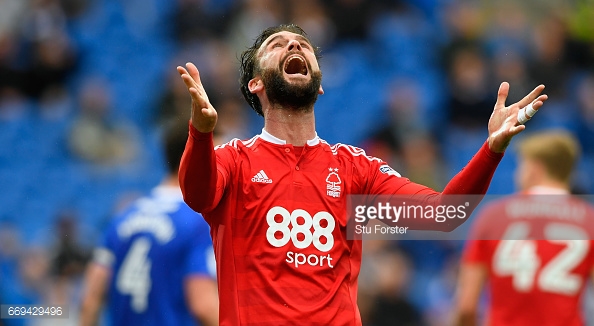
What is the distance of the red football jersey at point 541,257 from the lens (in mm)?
5277

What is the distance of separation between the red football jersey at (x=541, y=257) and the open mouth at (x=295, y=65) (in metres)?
1.81

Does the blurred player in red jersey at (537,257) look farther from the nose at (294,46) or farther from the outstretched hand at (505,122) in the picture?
the nose at (294,46)

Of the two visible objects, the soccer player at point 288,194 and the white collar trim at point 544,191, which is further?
the white collar trim at point 544,191

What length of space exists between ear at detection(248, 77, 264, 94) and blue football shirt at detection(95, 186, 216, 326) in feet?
4.09

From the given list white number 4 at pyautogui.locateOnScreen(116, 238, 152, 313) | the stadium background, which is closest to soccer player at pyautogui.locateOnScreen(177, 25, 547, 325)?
white number 4 at pyautogui.locateOnScreen(116, 238, 152, 313)

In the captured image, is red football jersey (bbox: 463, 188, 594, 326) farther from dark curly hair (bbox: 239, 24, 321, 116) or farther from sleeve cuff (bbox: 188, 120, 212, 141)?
sleeve cuff (bbox: 188, 120, 212, 141)

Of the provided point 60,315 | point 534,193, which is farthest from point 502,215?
point 60,315

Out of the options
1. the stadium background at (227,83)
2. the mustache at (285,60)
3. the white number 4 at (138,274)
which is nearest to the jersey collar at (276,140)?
the mustache at (285,60)

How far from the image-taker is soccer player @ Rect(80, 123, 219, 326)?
512 cm

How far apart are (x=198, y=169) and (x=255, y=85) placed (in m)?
0.88

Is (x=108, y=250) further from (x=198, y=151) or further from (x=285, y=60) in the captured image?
(x=198, y=151)

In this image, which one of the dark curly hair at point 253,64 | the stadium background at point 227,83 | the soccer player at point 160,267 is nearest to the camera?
the dark curly hair at point 253,64

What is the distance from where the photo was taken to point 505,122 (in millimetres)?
3580

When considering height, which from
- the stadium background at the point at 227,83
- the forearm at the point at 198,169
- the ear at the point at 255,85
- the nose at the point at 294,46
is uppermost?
the stadium background at the point at 227,83
